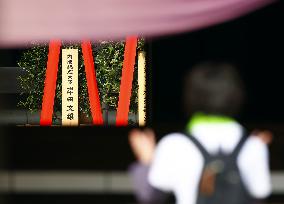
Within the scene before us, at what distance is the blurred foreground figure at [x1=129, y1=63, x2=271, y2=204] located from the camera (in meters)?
2.76

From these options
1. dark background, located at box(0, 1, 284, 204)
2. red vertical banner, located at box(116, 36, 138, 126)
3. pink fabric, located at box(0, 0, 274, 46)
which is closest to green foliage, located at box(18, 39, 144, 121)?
red vertical banner, located at box(116, 36, 138, 126)

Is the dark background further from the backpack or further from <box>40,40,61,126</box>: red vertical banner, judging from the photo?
the backpack

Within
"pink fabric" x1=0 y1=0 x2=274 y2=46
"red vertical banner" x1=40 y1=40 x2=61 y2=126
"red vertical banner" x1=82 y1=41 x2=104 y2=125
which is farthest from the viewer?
"red vertical banner" x1=82 y1=41 x2=104 y2=125

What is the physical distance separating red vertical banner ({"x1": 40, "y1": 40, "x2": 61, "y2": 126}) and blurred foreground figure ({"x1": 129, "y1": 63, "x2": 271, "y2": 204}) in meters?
5.52

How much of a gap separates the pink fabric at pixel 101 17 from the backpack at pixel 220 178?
8.45ft

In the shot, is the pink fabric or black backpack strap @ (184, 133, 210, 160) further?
the pink fabric

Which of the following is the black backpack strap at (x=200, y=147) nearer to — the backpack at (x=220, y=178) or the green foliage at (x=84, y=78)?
the backpack at (x=220, y=178)

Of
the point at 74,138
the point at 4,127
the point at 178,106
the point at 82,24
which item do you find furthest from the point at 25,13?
the point at 178,106

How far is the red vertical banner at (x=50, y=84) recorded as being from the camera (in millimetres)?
8313

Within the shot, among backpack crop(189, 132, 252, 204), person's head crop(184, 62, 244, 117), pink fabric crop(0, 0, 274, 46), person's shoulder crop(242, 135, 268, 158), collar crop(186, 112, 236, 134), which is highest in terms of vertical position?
pink fabric crop(0, 0, 274, 46)

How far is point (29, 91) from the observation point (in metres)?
10.3

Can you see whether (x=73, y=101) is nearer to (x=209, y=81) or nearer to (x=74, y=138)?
(x=74, y=138)

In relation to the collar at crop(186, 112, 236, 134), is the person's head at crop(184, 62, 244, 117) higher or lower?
higher

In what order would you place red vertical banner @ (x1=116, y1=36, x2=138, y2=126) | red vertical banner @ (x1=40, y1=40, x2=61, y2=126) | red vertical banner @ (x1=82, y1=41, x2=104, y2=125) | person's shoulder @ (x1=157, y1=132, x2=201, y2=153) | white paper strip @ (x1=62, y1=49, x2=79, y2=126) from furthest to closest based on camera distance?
red vertical banner @ (x1=82, y1=41, x2=104, y2=125) < white paper strip @ (x1=62, y1=49, x2=79, y2=126) < red vertical banner @ (x1=116, y1=36, x2=138, y2=126) < red vertical banner @ (x1=40, y1=40, x2=61, y2=126) < person's shoulder @ (x1=157, y1=132, x2=201, y2=153)
